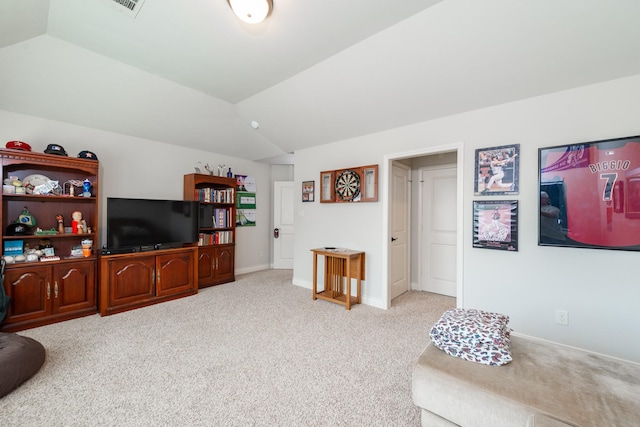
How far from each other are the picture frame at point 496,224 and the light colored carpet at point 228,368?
1.13 m

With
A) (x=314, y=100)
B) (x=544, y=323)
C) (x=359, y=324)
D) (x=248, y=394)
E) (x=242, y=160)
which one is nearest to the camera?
(x=248, y=394)

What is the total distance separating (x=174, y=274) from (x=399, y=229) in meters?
3.41

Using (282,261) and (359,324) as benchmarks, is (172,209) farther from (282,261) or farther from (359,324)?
(359,324)

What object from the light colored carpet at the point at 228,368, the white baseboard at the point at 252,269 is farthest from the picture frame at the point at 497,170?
the white baseboard at the point at 252,269

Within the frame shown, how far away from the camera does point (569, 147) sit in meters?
2.32

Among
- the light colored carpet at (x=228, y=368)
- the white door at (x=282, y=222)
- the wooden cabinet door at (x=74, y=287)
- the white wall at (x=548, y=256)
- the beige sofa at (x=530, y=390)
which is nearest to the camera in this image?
the beige sofa at (x=530, y=390)

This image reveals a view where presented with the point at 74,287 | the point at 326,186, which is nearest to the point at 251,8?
the point at 326,186

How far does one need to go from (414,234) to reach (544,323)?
213cm

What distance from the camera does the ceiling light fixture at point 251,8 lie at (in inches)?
74.7

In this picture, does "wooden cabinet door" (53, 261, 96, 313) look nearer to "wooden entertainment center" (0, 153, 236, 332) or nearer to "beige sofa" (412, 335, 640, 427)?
"wooden entertainment center" (0, 153, 236, 332)

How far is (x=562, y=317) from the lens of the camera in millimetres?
2389

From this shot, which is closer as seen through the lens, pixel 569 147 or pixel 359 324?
pixel 569 147

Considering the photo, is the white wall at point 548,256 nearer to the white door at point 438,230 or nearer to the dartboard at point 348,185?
the dartboard at point 348,185

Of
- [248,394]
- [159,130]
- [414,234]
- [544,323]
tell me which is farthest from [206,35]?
[544,323]
